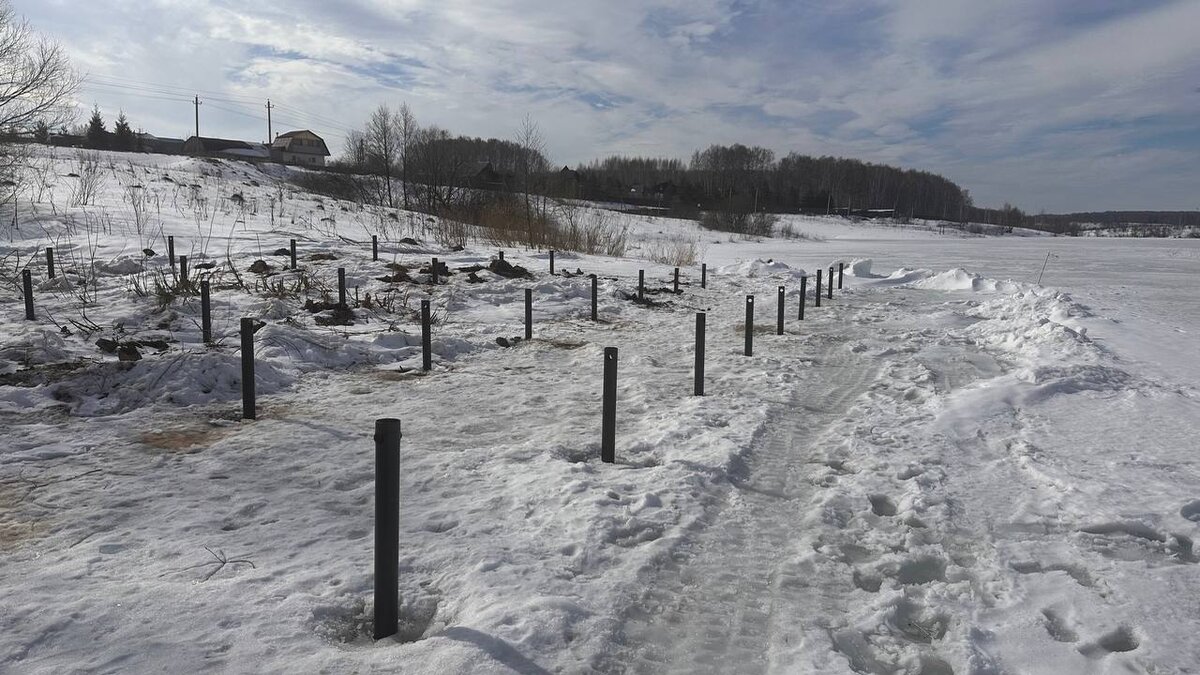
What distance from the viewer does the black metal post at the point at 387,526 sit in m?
2.70

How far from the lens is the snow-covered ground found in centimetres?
286

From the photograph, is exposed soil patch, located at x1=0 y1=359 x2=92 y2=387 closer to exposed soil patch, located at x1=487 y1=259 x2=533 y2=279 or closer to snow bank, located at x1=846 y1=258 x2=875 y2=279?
exposed soil patch, located at x1=487 y1=259 x2=533 y2=279

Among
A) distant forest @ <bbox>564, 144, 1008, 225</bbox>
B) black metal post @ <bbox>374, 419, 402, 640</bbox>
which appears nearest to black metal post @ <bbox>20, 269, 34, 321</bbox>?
black metal post @ <bbox>374, 419, 402, 640</bbox>

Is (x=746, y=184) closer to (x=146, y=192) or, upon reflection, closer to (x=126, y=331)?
(x=146, y=192)

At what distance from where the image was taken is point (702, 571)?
355 centimetres

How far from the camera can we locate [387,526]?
9.12 feet

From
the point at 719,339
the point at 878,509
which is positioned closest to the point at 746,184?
the point at 719,339

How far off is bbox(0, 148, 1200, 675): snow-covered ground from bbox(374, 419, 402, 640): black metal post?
0.36 feet

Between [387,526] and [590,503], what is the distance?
67.3 inches

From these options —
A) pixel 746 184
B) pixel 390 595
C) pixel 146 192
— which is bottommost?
pixel 390 595

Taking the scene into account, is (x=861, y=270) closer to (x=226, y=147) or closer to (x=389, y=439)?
(x=389, y=439)

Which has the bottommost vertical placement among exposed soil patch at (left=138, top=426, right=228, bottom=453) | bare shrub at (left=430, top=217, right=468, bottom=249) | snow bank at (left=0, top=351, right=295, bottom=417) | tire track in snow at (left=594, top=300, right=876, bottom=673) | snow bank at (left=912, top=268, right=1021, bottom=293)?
tire track in snow at (left=594, top=300, right=876, bottom=673)

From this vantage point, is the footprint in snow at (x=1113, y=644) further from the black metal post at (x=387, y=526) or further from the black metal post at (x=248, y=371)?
the black metal post at (x=248, y=371)

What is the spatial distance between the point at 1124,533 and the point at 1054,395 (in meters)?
3.35
